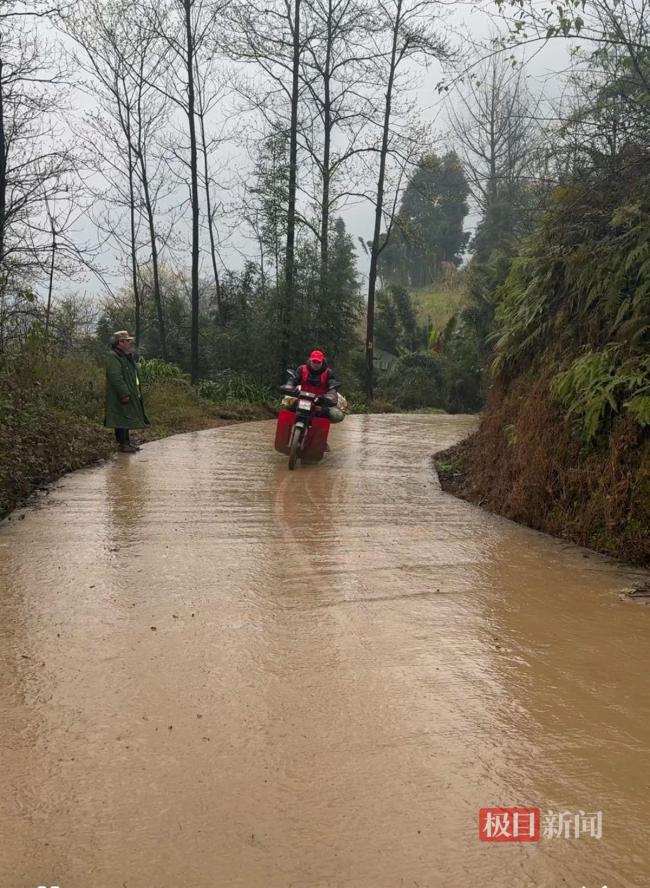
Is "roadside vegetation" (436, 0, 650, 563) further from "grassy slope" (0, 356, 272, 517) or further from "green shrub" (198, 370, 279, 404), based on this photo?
"green shrub" (198, 370, 279, 404)

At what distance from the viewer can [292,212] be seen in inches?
966

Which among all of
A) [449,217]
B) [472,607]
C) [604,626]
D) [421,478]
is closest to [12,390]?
[421,478]

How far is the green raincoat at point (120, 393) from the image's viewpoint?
10820 mm

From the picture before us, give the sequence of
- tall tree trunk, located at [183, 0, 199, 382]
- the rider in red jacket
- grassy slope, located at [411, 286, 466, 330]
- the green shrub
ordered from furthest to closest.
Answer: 1. grassy slope, located at [411, 286, 466, 330]
2. tall tree trunk, located at [183, 0, 199, 382]
3. the green shrub
4. the rider in red jacket

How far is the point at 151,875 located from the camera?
2.26 m

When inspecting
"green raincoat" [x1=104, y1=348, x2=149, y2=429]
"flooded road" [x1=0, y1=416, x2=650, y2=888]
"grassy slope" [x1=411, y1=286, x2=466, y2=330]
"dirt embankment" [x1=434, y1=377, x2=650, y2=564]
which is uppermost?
"grassy slope" [x1=411, y1=286, x2=466, y2=330]

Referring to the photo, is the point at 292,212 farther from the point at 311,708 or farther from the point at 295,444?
A: the point at 311,708

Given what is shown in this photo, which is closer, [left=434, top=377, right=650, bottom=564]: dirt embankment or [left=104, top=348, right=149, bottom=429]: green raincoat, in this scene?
[left=434, top=377, right=650, bottom=564]: dirt embankment

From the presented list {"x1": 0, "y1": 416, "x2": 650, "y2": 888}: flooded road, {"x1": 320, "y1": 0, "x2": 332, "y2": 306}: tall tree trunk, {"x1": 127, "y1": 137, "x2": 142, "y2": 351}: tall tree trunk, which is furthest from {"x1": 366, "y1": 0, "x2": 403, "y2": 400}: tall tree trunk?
{"x1": 0, "y1": 416, "x2": 650, "y2": 888}: flooded road

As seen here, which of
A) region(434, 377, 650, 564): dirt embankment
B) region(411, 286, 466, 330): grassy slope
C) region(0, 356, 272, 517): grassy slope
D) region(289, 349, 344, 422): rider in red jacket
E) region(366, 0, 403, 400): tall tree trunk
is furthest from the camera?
region(411, 286, 466, 330): grassy slope

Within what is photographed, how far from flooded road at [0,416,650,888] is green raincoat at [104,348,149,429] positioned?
456 cm

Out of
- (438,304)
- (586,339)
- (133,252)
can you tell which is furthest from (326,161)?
(586,339)

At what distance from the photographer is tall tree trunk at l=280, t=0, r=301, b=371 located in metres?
24.0

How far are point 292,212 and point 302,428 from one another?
16.5 metres
